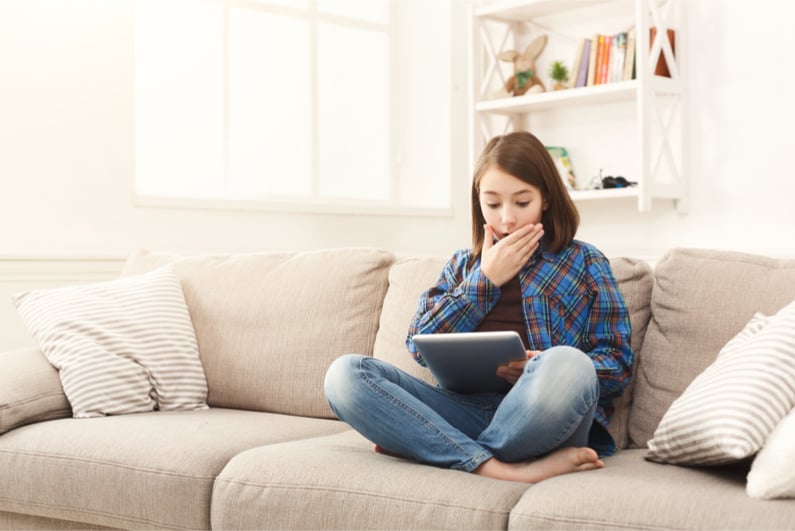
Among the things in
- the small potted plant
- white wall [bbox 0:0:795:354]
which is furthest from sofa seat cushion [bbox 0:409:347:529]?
the small potted plant

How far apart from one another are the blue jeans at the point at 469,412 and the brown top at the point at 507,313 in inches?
6.0

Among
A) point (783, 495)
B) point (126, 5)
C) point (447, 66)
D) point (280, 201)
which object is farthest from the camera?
point (447, 66)

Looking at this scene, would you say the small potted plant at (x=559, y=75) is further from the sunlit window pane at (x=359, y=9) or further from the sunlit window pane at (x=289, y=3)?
the sunlit window pane at (x=289, y=3)

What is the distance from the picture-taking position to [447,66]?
4.70 metres

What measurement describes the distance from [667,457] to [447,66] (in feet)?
10.5

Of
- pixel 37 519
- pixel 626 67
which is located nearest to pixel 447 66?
pixel 626 67

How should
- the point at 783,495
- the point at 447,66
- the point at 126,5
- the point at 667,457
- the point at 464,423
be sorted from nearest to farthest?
the point at 783,495 → the point at 667,457 → the point at 464,423 → the point at 126,5 → the point at 447,66

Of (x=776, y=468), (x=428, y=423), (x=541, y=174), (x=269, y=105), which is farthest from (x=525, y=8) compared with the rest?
(x=776, y=468)

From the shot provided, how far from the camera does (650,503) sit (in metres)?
1.49

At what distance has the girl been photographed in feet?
5.78

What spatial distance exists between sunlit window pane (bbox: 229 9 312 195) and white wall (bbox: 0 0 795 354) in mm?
261

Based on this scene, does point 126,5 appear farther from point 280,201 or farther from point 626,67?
point 626,67

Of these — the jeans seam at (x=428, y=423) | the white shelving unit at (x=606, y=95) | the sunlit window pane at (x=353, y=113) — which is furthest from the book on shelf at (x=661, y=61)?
the jeans seam at (x=428, y=423)

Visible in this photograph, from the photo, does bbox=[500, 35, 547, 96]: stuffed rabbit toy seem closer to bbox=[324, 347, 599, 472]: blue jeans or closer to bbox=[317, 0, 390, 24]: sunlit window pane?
bbox=[317, 0, 390, 24]: sunlit window pane
